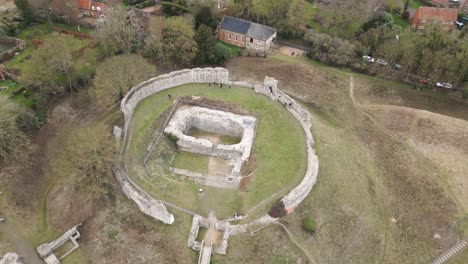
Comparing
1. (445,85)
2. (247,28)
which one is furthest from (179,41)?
(445,85)

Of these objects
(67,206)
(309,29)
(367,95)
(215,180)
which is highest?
(309,29)

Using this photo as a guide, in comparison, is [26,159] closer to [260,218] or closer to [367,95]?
[260,218]

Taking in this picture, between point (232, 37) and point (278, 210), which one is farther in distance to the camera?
point (232, 37)

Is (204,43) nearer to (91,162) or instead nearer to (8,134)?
(91,162)

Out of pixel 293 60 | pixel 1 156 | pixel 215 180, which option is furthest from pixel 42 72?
pixel 293 60

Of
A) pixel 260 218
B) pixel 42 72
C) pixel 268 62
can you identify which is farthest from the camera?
pixel 268 62

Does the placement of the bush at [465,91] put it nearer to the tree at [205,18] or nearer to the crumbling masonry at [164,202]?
the crumbling masonry at [164,202]
